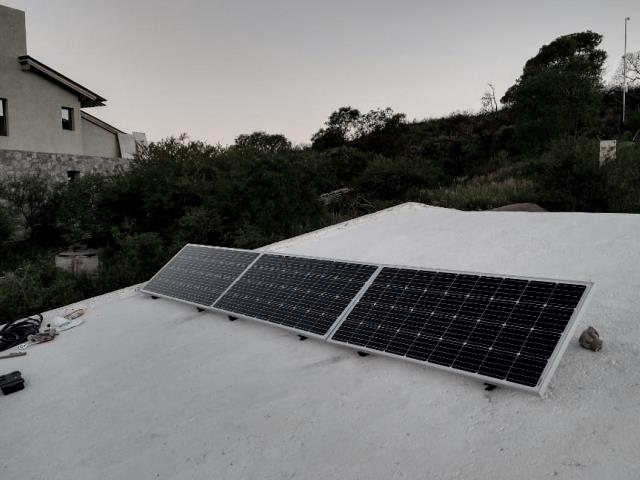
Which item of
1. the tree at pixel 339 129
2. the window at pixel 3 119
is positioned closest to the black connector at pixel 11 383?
the window at pixel 3 119

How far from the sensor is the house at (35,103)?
21.7 m

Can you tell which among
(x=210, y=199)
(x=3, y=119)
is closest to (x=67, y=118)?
(x=3, y=119)

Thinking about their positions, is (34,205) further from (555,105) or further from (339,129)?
(339,129)

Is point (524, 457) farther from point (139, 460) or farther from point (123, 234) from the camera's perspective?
point (123, 234)

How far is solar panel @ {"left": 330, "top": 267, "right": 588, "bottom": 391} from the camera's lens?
11.0 ft

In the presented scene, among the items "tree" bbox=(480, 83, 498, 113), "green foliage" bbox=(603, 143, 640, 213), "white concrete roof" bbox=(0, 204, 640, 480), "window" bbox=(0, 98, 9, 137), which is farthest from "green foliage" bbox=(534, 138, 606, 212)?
"tree" bbox=(480, 83, 498, 113)

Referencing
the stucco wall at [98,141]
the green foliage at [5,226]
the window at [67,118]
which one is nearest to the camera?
the green foliage at [5,226]

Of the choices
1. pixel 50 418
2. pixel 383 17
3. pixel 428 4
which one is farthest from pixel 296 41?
pixel 50 418

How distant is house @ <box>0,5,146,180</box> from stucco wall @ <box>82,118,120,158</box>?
33.8 inches

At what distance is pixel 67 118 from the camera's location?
25031mm

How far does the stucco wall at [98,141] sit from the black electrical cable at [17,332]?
23.3 metres

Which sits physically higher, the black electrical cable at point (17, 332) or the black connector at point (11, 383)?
the black electrical cable at point (17, 332)

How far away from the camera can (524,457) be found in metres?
2.66

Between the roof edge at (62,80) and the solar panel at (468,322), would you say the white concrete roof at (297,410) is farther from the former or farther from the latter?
the roof edge at (62,80)
